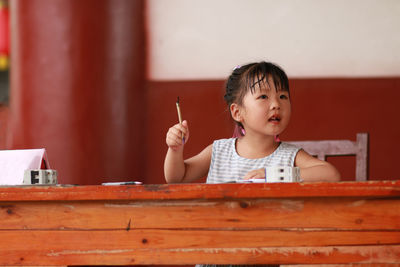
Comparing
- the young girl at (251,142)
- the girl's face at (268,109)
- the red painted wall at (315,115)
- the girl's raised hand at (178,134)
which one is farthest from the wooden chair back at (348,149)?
the red painted wall at (315,115)

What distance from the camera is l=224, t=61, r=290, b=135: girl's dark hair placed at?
171 centimetres

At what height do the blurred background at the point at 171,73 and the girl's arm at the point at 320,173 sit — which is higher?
the blurred background at the point at 171,73

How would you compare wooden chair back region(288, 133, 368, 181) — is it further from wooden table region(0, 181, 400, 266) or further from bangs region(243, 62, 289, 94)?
wooden table region(0, 181, 400, 266)

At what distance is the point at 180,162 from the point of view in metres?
1.76

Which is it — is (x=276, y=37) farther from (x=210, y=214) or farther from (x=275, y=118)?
(x=210, y=214)

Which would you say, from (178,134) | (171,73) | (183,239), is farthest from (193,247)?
(171,73)

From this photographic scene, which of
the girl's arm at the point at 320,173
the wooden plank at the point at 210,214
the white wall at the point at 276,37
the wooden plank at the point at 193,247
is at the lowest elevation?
the wooden plank at the point at 193,247

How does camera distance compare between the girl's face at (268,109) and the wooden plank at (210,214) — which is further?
the girl's face at (268,109)

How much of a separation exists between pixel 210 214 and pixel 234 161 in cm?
74

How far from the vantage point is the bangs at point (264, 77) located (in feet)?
5.60

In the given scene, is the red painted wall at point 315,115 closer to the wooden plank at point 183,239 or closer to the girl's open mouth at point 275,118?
the girl's open mouth at point 275,118

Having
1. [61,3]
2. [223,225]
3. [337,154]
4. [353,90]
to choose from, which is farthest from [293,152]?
[61,3]

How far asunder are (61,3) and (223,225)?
2.36 m

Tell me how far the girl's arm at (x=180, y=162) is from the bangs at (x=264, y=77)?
0.90 ft
